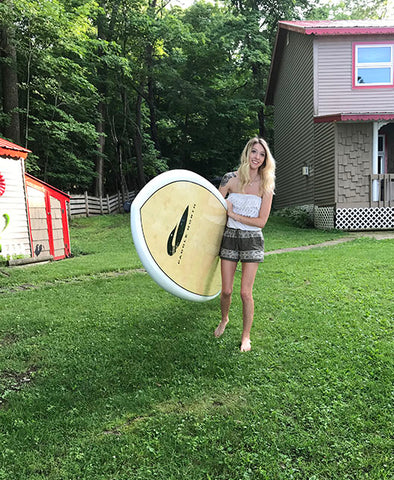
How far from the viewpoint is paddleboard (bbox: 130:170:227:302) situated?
3227mm

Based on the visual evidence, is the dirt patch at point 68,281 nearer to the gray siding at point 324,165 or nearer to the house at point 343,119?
the house at point 343,119

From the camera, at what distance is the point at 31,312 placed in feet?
15.7

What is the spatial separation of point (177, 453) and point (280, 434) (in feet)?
2.20

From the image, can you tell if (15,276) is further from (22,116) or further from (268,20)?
(268,20)

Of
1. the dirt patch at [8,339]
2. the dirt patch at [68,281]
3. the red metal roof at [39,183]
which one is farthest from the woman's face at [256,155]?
the red metal roof at [39,183]

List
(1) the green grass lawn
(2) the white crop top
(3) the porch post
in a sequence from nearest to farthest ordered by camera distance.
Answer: (1) the green grass lawn < (2) the white crop top < (3) the porch post

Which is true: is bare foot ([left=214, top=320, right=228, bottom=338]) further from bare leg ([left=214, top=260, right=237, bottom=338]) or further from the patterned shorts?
the patterned shorts

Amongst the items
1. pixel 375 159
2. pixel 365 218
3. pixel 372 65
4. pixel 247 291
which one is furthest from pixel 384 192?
pixel 247 291

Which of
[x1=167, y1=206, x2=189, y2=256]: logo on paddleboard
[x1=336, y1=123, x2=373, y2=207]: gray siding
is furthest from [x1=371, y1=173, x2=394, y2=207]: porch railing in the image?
[x1=167, y1=206, x2=189, y2=256]: logo on paddleboard

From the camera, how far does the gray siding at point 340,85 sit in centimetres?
1410

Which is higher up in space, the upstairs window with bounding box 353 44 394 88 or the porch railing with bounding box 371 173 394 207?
the upstairs window with bounding box 353 44 394 88

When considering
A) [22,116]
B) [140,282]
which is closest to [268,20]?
[22,116]

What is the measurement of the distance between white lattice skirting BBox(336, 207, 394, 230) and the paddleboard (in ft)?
32.8

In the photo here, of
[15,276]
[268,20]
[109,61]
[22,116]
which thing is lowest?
[15,276]
